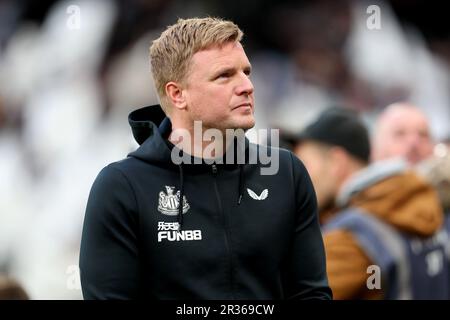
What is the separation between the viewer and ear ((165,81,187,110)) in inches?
86.7

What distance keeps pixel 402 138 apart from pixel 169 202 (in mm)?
2890

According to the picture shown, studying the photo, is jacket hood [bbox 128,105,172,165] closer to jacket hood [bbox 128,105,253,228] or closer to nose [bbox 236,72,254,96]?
jacket hood [bbox 128,105,253,228]

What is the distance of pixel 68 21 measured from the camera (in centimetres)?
555

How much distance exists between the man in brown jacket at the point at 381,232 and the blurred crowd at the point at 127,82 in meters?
0.98

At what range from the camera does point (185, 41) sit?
2.15m

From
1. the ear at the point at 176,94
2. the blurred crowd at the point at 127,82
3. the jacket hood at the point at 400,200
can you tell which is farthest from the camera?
the blurred crowd at the point at 127,82

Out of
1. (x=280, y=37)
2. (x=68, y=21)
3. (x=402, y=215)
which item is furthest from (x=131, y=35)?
(x=402, y=215)

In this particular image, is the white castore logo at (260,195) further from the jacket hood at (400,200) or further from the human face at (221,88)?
the jacket hood at (400,200)

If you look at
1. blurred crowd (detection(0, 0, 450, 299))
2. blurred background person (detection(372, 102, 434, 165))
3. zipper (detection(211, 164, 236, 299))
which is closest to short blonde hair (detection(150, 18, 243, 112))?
zipper (detection(211, 164, 236, 299))

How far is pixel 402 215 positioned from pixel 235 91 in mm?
1591

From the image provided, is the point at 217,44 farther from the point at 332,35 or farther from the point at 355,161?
the point at 332,35

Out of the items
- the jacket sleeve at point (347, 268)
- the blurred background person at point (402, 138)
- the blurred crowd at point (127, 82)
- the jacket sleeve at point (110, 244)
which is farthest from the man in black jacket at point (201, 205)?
the blurred crowd at point (127, 82)

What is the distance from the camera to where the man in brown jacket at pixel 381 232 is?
3.38 meters

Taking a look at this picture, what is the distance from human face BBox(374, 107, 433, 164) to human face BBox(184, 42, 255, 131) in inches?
106
